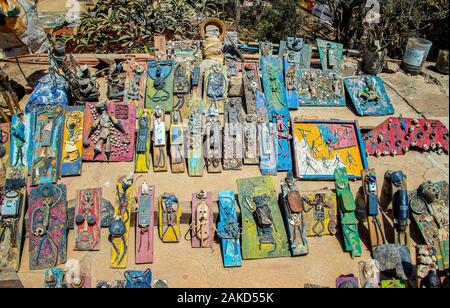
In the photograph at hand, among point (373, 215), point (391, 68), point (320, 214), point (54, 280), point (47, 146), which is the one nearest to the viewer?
point (54, 280)

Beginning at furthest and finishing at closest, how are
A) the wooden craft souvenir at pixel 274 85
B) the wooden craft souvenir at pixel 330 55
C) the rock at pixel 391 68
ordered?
the rock at pixel 391 68
the wooden craft souvenir at pixel 330 55
the wooden craft souvenir at pixel 274 85

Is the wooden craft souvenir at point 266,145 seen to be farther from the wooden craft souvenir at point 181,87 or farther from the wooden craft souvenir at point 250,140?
the wooden craft souvenir at point 181,87

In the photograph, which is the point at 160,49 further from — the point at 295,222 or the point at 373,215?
the point at 373,215

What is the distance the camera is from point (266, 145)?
34.0 ft

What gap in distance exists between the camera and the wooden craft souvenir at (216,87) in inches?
455

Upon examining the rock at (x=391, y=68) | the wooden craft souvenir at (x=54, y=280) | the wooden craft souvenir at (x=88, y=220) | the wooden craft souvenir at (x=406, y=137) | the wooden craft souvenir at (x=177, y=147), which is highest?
the rock at (x=391, y=68)

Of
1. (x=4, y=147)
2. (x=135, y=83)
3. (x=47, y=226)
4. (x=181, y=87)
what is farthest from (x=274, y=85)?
(x=4, y=147)

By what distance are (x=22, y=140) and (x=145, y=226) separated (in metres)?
3.93

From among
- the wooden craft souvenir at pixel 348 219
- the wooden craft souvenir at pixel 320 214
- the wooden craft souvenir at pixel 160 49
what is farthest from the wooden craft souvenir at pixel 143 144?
the wooden craft souvenir at pixel 348 219

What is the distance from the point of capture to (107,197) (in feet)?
31.1

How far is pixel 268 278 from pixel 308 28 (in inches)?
497

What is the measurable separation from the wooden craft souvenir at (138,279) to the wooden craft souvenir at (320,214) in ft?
10.9

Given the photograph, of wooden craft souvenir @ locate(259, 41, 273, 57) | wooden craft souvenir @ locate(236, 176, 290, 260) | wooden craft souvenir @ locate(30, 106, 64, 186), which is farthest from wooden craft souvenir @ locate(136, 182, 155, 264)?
wooden craft souvenir @ locate(259, 41, 273, 57)

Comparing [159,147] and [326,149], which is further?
[326,149]
